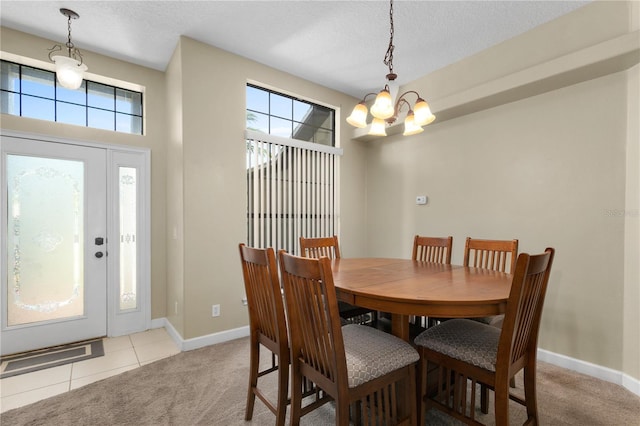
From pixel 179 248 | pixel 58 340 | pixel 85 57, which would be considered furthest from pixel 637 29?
pixel 58 340

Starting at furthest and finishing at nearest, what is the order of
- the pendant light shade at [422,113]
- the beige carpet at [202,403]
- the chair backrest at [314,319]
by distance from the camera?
the pendant light shade at [422,113], the beige carpet at [202,403], the chair backrest at [314,319]

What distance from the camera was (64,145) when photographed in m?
2.88

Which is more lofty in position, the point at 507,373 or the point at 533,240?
the point at 533,240

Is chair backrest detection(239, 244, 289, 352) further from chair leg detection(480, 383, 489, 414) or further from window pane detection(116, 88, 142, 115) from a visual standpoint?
window pane detection(116, 88, 142, 115)

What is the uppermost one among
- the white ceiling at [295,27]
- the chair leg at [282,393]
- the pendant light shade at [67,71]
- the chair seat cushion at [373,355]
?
the white ceiling at [295,27]

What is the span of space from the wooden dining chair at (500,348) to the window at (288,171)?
2167mm

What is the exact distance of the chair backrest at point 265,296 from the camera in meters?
1.50

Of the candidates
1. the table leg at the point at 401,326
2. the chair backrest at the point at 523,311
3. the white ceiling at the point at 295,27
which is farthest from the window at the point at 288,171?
the chair backrest at the point at 523,311

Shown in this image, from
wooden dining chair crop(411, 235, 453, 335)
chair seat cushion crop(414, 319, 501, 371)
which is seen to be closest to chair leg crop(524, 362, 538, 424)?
chair seat cushion crop(414, 319, 501, 371)

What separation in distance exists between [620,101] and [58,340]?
17.4 ft

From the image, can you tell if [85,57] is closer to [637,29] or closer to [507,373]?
[507,373]

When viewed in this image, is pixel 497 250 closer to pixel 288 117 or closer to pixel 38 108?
pixel 288 117

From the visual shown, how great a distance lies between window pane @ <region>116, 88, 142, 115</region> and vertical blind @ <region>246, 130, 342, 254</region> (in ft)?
4.51

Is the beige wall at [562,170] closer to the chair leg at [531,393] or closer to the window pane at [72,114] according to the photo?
the chair leg at [531,393]
